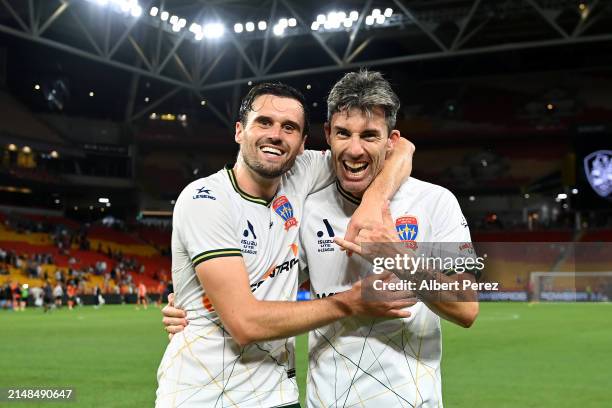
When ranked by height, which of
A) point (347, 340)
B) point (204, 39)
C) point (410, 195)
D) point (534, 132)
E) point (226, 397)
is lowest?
point (226, 397)

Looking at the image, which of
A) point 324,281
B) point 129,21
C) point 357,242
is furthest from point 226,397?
point 129,21

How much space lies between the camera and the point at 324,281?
356cm

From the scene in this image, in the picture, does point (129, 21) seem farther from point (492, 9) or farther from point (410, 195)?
point (410, 195)

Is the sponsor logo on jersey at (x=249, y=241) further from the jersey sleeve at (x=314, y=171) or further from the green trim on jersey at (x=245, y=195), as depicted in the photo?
the jersey sleeve at (x=314, y=171)

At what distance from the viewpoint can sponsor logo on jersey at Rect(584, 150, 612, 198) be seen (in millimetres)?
33562

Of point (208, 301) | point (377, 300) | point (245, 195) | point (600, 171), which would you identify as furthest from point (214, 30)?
point (377, 300)

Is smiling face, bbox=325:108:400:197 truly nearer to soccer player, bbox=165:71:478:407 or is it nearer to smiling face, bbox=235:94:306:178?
soccer player, bbox=165:71:478:407

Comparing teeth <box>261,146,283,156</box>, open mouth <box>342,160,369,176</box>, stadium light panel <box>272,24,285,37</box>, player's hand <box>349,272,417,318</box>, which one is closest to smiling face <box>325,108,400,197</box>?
open mouth <box>342,160,369,176</box>

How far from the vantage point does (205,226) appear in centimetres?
332

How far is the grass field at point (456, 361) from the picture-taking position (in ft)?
30.4

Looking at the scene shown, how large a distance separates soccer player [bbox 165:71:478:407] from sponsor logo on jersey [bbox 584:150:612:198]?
32.6 metres

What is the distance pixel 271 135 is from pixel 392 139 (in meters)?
0.64

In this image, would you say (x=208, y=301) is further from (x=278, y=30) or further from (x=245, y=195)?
(x=278, y=30)

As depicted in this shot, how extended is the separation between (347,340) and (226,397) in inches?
25.3
